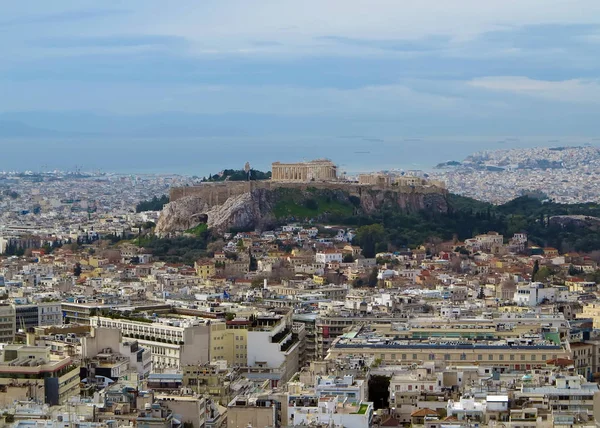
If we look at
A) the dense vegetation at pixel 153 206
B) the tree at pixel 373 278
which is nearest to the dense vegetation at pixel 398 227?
the tree at pixel 373 278

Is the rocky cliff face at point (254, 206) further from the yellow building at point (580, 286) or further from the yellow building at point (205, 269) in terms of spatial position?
the yellow building at point (580, 286)

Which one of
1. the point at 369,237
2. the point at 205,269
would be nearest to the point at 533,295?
the point at 205,269

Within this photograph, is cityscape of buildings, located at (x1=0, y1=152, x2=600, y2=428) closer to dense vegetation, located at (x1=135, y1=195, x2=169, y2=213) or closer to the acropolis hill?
the acropolis hill

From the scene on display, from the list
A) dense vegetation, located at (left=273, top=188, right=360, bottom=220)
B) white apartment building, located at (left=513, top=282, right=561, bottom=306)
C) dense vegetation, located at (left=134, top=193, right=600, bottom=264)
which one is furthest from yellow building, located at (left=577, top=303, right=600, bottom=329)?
dense vegetation, located at (left=273, top=188, right=360, bottom=220)

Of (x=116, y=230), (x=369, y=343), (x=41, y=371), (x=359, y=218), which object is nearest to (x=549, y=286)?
(x=369, y=343)

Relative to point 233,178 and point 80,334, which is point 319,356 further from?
point 233,178

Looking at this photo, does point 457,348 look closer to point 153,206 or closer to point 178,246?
point 178,246
